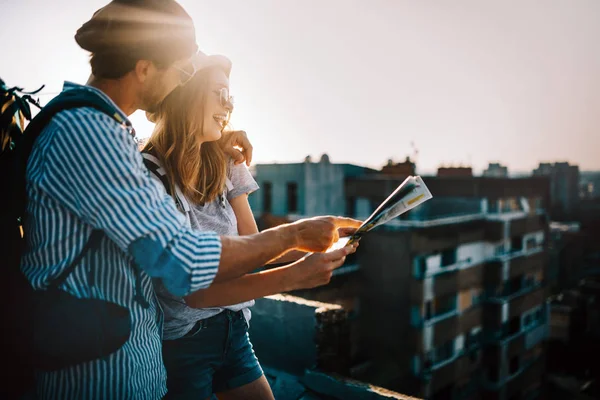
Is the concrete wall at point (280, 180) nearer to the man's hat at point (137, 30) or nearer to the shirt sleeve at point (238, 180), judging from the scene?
the shirt sleeve at point (238, 180)

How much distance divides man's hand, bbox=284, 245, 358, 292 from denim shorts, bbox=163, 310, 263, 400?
55 cm

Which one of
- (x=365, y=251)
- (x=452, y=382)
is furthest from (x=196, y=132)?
(x=452, y=382)

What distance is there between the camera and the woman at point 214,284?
1.84 meters

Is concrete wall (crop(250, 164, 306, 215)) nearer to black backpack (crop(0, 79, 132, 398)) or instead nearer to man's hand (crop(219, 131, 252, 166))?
man's hand (crop(219, 131, 252, 166))

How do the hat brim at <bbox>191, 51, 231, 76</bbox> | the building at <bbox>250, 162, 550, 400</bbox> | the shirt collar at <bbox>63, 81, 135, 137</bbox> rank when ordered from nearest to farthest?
the shirt collar at <bbox>63, 81, 135, 137</bbox>, the hat brim at <bbox>191, 51, 231, 76</bbox>, the building at <bbox>250, 162, 550, 400</bbox>

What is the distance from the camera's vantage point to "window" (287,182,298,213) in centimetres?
2731

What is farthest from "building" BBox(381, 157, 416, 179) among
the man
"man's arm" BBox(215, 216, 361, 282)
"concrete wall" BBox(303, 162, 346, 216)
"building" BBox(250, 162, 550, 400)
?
the man

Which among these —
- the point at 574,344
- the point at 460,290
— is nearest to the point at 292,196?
the point at 460,290

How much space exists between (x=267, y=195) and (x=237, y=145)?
26830 mm

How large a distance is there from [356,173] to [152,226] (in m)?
26.4

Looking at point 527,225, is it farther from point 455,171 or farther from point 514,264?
point 455,171

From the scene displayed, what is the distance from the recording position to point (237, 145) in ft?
8.00

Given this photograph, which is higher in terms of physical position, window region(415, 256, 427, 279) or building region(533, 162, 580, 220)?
building region(533, 162, 580, 220)

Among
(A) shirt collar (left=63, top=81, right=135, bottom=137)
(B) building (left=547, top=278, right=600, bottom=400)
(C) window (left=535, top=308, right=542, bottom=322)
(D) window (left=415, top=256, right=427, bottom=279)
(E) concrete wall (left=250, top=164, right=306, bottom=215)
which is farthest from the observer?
(B) building (left=547, top=278, right=600, bottom=400)
